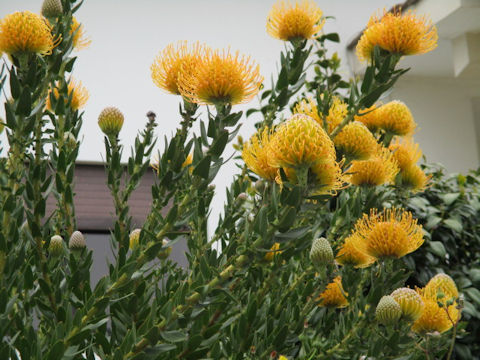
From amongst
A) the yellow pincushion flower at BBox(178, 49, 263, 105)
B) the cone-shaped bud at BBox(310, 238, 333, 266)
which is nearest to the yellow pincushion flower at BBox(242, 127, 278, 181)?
the yellow pincushion flower at BBox(178, 49, 263, 105)

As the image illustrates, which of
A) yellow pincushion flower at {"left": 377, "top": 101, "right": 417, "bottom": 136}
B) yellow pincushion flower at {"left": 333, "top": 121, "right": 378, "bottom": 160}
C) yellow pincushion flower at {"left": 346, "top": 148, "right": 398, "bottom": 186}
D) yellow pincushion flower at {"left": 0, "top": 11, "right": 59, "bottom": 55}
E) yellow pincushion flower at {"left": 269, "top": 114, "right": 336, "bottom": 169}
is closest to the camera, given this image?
yellow pincushion flower at {"left": 269, "top": 114, "right": 336, "bottom": 169}

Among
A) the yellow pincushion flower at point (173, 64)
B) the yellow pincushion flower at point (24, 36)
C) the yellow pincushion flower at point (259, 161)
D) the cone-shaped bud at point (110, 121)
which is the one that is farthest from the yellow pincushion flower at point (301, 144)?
the cone-shaped bud at point (110, 121)

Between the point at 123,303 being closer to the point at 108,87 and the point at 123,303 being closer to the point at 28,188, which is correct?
the point at 28,188

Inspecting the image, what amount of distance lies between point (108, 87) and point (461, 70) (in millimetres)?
2008

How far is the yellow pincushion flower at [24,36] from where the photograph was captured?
75 cm

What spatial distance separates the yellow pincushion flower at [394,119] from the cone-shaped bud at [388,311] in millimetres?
362

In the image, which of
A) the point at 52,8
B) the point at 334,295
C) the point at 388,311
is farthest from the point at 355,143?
the point at 52,8

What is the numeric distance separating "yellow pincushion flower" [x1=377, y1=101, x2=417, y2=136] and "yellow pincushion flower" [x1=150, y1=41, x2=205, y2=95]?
42 centimetres

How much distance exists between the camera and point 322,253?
910 mm

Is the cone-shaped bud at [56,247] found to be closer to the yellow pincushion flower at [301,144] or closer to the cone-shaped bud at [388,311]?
the yellow pincushion flower at [301,144]

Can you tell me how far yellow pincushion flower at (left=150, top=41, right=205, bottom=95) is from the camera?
837 mm

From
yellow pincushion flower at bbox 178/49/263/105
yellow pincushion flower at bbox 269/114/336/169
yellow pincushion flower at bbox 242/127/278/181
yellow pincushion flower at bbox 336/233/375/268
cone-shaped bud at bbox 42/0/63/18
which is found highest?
cone-shaped bud at bbox 42/0/63/18

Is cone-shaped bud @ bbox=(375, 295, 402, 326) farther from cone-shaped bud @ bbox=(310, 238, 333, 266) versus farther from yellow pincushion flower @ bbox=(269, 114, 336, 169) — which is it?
yellow pincushion flower @ bbox=(269, 114, 336, 169)

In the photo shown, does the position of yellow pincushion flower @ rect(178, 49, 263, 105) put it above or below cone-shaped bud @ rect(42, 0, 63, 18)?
below
